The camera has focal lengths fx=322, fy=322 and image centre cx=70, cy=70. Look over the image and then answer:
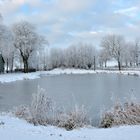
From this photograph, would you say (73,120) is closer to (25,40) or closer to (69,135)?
(69,135)

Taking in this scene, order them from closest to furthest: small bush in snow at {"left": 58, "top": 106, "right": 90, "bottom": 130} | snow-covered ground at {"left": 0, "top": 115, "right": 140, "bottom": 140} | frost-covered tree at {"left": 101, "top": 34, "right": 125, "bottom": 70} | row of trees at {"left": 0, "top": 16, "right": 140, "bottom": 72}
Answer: snow-covered ground at {"left": 0, "top": 115, "right": 140, "bottom": 140} → small bush in snow at {"left": 58, "top": 106, "right": 90, "bottom": 130} → row of trees at {"left": 0, "top": 16, "right": 140, "bottom": 72} → frost-covered tree at {"left": 101, "top": 34, "right": 125, "bottom": 70}

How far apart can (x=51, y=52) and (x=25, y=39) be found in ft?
193

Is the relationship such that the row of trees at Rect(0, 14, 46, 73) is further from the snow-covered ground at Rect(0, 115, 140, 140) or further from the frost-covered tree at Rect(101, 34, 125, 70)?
the snow-covered ground at Rect(0, 115, 140, 140)

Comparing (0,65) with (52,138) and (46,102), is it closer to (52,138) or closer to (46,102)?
(46,102)

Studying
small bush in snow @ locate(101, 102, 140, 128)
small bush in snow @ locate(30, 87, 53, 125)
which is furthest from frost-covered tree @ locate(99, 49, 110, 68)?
small bush in snow @ locate(101, 102, 140, 128)

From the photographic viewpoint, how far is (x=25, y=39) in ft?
236

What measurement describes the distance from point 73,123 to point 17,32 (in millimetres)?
63664

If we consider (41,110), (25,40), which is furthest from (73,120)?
(25,40)

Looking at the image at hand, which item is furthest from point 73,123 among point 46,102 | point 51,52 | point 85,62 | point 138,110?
point 51,52

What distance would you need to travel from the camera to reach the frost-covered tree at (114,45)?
100m

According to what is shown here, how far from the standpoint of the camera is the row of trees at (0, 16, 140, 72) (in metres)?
70.6

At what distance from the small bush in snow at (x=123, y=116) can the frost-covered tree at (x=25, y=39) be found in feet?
199

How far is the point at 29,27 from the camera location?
247 ft

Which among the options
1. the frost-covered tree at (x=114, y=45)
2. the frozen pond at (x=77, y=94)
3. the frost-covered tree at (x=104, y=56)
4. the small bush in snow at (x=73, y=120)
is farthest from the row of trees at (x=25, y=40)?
the small bush in snow at (x=73, y=120)
